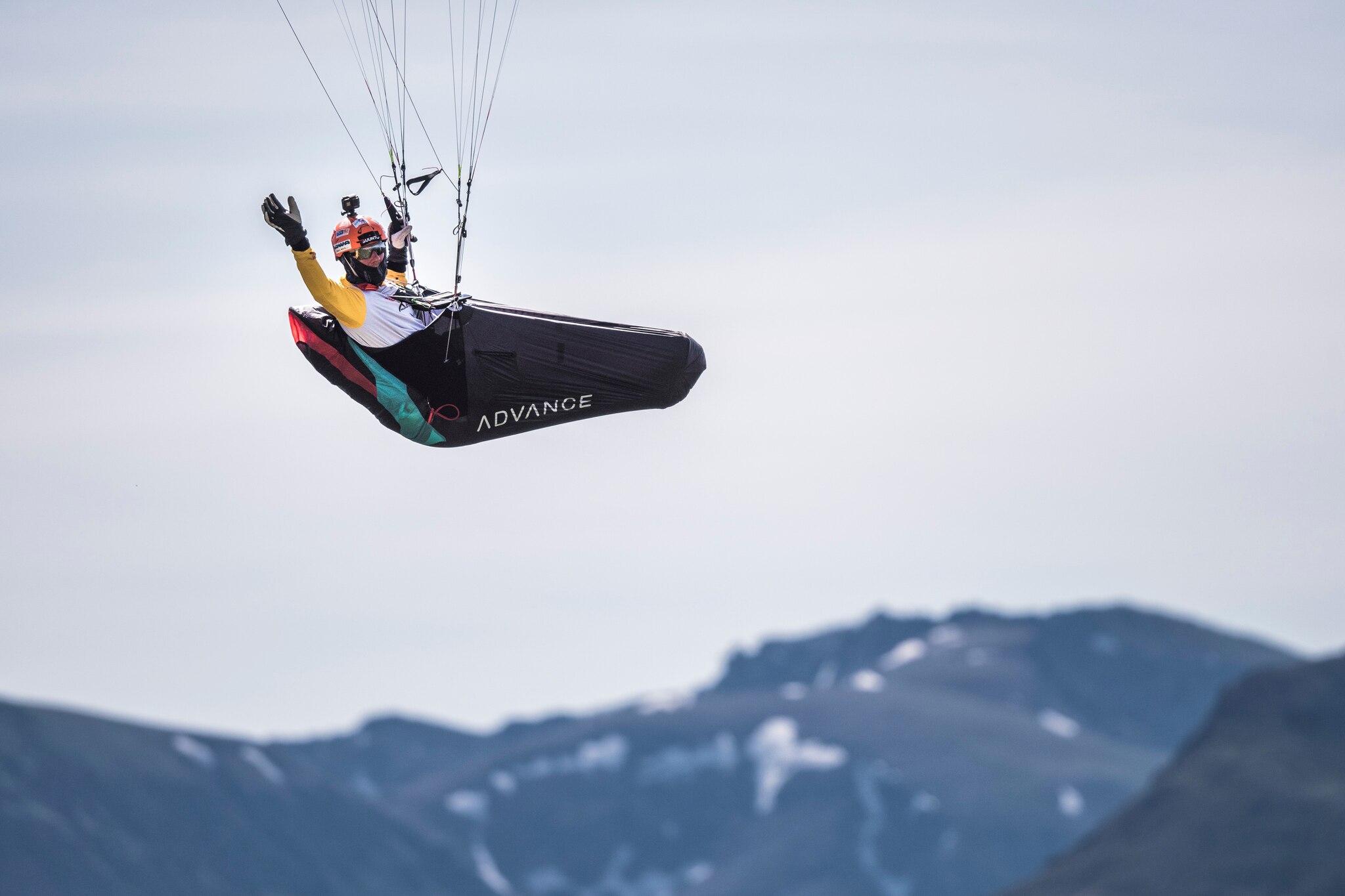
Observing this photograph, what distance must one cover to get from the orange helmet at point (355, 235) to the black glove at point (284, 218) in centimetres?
349

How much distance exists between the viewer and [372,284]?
43719 millimetres

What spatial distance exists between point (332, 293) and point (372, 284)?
1.96m

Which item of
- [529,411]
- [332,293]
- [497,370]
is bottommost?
[529,411]

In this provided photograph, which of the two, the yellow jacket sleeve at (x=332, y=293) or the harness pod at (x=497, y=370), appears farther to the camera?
the harness pod at (x=497, y=370)

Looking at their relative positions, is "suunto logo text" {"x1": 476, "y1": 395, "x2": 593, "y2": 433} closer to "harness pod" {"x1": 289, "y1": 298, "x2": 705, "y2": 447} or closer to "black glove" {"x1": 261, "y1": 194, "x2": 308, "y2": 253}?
"harness pod" {"x1": 289, "y1": 298, "x2": 705, "y2": 447}

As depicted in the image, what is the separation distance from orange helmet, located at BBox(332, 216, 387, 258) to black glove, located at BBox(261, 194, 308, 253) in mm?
3487

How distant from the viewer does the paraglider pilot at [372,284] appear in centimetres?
4269

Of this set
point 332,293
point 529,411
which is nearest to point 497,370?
point 529,411

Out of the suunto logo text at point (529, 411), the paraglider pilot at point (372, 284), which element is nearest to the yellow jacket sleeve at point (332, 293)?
the paraglider pilot at point (372, 284)

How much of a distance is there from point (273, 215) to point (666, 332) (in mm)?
9317

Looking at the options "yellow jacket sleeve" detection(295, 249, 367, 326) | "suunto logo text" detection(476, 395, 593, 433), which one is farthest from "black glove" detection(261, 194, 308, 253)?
"suunto logo text" detection(476, 395, 593, 433)

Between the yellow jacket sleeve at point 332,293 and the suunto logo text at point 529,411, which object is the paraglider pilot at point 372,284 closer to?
the yellow jacket sleeve at point 332,293

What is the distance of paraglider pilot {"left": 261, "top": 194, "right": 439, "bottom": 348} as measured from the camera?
42.7 meters

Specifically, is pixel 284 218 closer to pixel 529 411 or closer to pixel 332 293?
pixel 332 293
